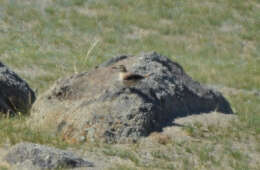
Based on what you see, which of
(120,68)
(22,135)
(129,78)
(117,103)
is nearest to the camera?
(22,135)

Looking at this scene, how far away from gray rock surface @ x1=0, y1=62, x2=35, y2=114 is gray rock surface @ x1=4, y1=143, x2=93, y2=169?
3.84 meters

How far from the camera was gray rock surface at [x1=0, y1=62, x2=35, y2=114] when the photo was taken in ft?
42.4

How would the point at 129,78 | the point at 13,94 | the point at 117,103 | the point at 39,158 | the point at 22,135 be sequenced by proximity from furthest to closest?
1. the point at 13,94
2. the point at 117,103
3. the point at 129,78
4. the point at 22,135
5. the point at 39,158

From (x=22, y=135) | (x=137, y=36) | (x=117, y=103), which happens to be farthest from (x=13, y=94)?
(x=137, y=36)

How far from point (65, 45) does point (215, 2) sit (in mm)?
11996

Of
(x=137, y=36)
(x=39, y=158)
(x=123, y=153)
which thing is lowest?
(x=137, y=36)

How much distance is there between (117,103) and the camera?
11414 mm

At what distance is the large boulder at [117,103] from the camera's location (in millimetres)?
11227

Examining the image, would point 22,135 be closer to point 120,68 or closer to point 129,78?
point 129,78

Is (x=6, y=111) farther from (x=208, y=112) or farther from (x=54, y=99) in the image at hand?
(x=208, y=112)

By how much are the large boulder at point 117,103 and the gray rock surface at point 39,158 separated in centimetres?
222

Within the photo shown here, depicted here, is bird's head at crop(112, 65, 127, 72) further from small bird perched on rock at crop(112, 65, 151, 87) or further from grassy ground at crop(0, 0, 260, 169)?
grassy ground at crop(0, 0, 260, 169)

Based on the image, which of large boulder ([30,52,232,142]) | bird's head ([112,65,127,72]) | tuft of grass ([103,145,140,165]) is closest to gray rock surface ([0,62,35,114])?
large boulder ([30,52,232,142])

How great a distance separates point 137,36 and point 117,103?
1891cm
